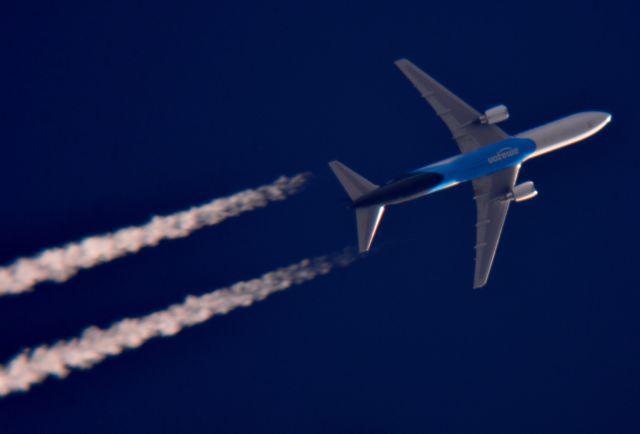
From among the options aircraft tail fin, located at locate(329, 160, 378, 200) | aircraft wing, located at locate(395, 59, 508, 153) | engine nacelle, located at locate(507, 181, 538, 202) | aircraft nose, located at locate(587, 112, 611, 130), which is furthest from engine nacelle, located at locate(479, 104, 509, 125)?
aircraft tail fin, located at locate(329, 160, 378, 200)

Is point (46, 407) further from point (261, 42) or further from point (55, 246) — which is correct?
point (261, 42)

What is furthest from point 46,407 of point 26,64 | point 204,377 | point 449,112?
point 449,112

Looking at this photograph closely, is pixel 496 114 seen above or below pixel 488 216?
above

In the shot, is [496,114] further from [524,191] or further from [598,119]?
[598,119]

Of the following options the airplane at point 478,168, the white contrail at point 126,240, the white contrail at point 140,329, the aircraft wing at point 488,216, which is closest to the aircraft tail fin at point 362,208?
the airplane at point 478,168

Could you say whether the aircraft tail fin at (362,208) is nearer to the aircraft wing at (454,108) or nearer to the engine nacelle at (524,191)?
the aircraft wing at (454,108)

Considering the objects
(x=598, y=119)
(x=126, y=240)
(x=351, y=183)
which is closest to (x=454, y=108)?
(x=351, y=183)
